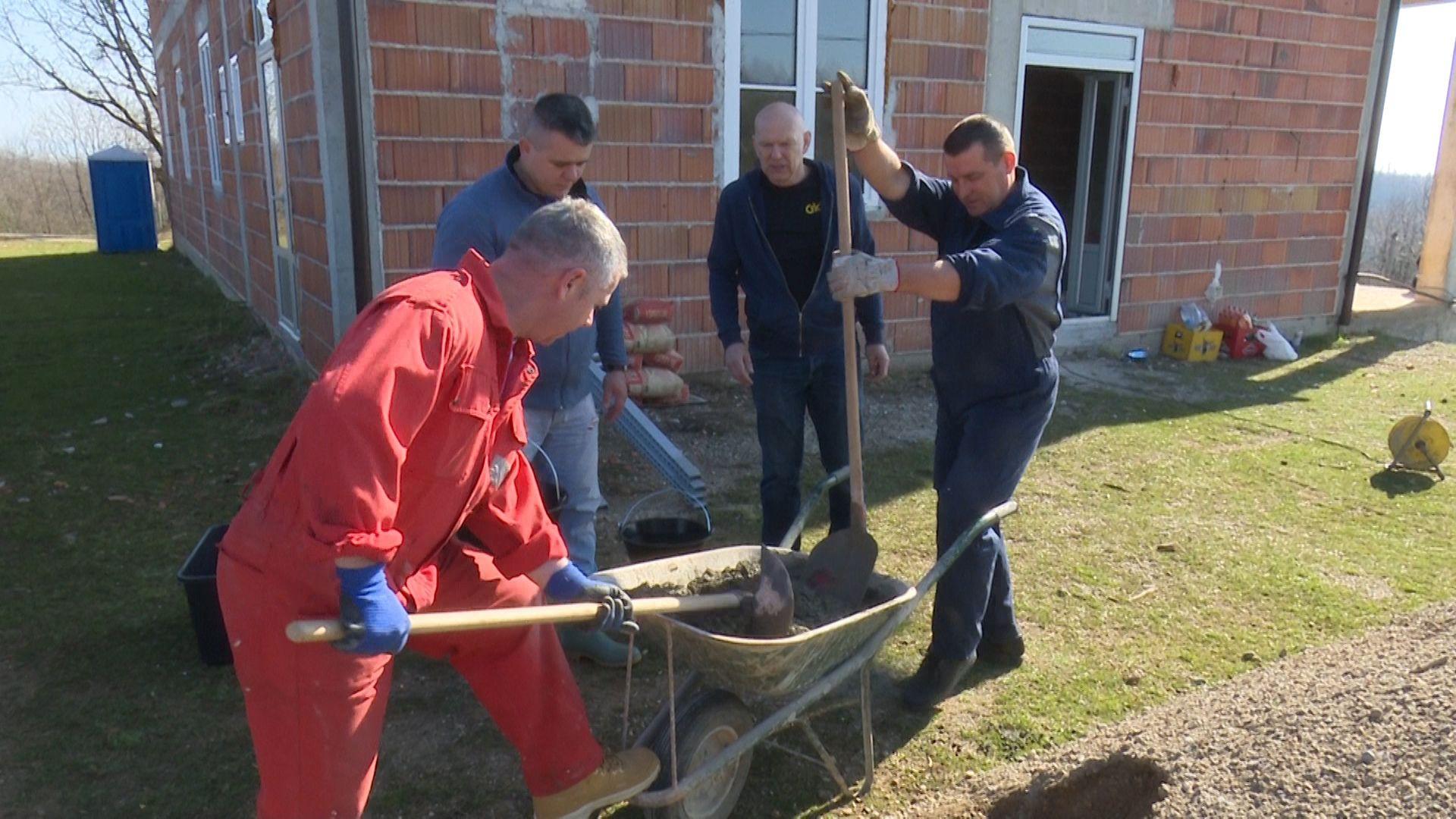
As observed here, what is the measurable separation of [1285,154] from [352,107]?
28.5 feet

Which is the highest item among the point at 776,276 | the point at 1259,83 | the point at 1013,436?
the point at 1259,83

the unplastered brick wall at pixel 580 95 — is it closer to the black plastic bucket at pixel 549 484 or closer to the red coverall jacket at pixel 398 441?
the black plastic bucket at pixel 549 484

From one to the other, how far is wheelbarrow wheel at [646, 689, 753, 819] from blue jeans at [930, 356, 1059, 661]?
90cm

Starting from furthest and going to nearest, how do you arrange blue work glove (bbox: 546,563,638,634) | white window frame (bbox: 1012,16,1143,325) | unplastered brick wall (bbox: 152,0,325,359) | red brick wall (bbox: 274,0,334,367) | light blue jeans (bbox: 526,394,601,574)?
white window frame (bbox: 1012,16,1143,325)
unplastered brick wall (bbox: 152,0,325,359)
red brick wall (bbox: 274,0,334,367)
light blue jeans (bbox: 526,394,601,574)
blue work glove (bbox: 546,563,638,634)

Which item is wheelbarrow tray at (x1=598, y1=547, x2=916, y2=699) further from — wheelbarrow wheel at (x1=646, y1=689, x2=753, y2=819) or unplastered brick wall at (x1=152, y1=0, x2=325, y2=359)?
unplastered brick wall at (x1=152, y1=0, x2=325, y2=359)

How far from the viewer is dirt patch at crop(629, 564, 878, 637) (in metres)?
2.84

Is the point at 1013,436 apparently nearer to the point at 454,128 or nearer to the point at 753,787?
the point at 753,787

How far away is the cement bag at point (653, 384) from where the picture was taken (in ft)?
22.0

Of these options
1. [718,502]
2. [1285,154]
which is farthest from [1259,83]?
[718,502]

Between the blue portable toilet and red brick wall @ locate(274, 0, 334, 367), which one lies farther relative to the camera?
Result: the blue portable toilet

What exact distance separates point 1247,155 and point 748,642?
9.22 meters

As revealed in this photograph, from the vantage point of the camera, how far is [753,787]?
3037 mm

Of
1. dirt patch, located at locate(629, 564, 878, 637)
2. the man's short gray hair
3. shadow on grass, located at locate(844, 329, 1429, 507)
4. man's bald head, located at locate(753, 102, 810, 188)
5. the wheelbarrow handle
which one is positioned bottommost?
shadow on grass, located at locate(844, 329, 1429, 507)

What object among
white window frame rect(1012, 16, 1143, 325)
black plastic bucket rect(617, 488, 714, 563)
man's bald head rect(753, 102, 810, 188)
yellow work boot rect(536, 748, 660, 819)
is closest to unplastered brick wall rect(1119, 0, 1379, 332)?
white window frame rect(1012, 16, 1143, 325)
